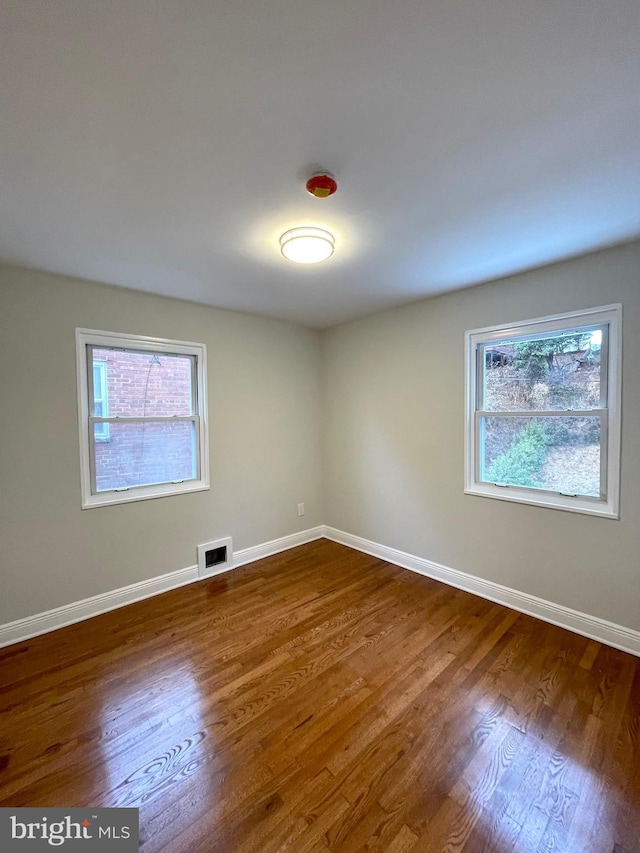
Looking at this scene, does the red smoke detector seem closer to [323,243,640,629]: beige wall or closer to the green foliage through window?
[323,243,640,629]: beige wall

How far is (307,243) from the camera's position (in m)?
1.86

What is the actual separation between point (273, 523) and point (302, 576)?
717 mm

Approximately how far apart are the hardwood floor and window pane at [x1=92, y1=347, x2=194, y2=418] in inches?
62.9

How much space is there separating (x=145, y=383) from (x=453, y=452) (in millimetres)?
2662

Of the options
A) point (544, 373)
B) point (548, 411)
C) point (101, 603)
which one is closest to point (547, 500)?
point (548, 411)

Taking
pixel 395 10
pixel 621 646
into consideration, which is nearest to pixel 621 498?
pixel 621 646

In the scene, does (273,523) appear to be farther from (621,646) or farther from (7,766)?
(621,646)

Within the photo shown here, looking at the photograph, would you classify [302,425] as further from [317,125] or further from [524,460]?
[317,125]

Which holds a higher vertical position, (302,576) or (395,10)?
(395,10)

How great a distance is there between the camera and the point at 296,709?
5.73 feet

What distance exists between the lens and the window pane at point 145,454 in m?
2.72
